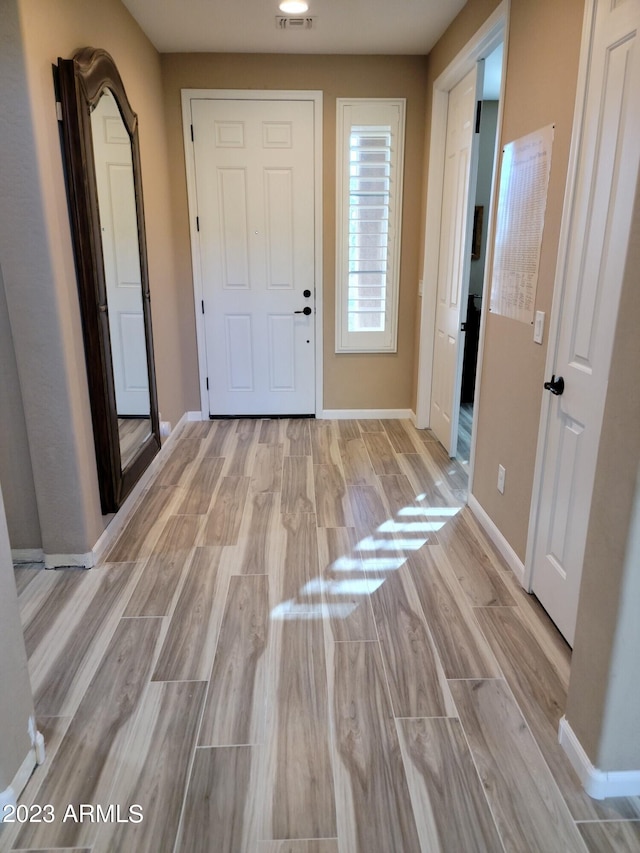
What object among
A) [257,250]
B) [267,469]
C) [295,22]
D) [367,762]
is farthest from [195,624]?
[295,22]

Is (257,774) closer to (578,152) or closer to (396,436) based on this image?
(578,152)

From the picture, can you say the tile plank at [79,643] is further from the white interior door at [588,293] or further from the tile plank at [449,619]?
the white interior door at [588,293]

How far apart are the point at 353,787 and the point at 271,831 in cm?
25

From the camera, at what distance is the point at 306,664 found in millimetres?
2008

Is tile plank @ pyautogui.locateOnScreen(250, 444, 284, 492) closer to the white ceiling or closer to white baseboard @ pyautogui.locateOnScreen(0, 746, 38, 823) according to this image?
Result: white baseboard @ pyautogui.locateOnScreen(0, 746, 38, 823)

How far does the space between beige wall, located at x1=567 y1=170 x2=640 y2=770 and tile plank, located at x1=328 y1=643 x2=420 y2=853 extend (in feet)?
1.75

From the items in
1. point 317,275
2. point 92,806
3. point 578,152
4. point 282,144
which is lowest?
point 92,806

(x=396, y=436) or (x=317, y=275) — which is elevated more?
(x=317, y=275)

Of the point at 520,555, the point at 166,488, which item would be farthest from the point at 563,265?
the point at 166,488

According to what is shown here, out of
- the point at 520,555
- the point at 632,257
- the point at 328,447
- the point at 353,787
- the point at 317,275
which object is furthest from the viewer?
the point at 317,275

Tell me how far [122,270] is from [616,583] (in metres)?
2.72

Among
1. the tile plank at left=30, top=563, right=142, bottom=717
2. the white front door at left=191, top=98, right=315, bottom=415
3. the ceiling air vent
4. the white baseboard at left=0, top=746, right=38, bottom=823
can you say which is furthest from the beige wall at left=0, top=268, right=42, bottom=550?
the ceiling air vent

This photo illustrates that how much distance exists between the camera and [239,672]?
1.97 m

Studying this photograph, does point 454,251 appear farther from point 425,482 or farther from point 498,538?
point 498,538
